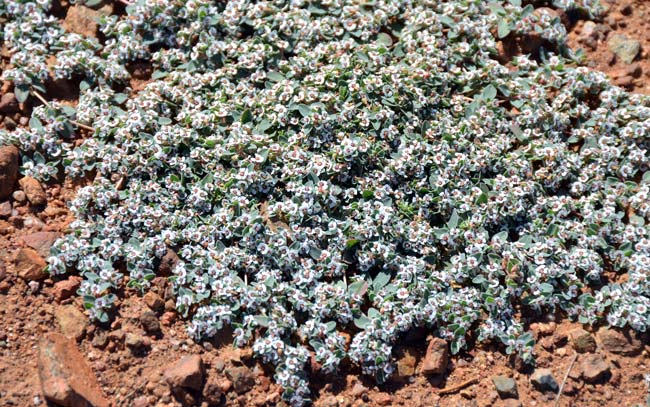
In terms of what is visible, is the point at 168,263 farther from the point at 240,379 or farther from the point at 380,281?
the point at 380,281

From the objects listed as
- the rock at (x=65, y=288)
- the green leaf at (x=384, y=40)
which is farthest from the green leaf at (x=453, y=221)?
the rock at (x=65, y=288)

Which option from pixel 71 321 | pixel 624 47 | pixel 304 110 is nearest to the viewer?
pixel 71 321

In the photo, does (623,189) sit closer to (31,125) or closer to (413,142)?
(413,142)

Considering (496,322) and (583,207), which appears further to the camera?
(583,207)

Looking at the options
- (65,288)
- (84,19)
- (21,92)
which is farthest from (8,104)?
(65,288)

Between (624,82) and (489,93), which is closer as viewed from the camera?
(489,93)

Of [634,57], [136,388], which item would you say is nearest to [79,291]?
[136,388]
